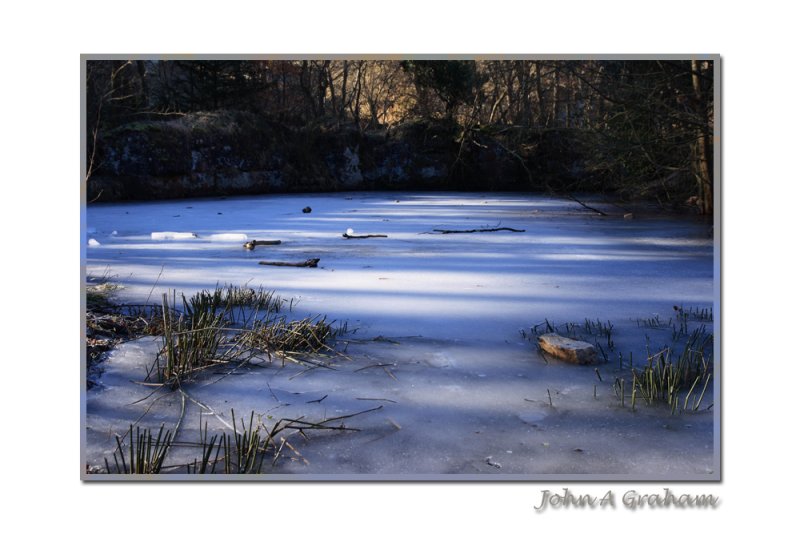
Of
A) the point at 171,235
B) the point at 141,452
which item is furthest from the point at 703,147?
the point at 171,235

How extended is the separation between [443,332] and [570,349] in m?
0.44

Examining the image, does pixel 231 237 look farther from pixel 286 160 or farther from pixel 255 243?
pixel 286 160

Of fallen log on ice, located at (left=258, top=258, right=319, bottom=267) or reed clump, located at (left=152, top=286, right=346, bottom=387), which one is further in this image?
fallen log on ice, located at (left=258, top=258, right=319, bottom=267)

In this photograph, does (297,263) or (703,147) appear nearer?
(703,147)

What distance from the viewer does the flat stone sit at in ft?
7.17

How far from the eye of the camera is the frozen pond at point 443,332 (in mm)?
1856

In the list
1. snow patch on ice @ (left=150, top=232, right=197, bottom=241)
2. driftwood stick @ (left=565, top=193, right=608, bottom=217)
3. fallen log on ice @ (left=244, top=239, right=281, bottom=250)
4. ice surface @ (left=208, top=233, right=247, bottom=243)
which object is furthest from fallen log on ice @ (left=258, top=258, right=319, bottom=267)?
driftwood stick @ (left=565, top=193, right=608, bottom=217)

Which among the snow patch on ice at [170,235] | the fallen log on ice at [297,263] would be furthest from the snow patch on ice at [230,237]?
the fallen log on ice at [297,263]

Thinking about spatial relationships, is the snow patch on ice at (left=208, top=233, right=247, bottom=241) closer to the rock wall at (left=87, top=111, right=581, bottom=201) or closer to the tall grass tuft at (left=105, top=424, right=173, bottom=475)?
the rock wall at (left=87, top=111, right=581, bottom=201)

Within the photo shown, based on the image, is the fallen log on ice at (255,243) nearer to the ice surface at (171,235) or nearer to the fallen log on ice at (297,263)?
the fallen log on ice at (297,263)

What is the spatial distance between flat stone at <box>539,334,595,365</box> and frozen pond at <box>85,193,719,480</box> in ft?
0.16

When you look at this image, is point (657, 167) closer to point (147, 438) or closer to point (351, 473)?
point (351, 473)

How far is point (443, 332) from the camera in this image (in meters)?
2.39
